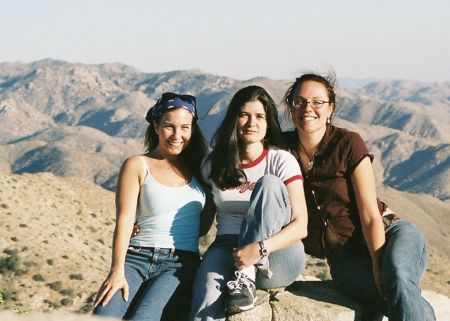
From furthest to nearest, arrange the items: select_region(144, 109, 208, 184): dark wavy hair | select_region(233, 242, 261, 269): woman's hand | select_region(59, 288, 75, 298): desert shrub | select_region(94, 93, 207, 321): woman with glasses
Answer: select_region(59, 288, 75, 298): desert shrub < select_region(144, 109, 208, 184): dark wavy hair < select_region(94, 93, 207, 321): woman with glasses < select_region(233, 242, 261, 269): woman's hand

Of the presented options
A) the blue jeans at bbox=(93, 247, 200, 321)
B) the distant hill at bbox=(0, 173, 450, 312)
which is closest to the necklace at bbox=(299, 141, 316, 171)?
the blue jeans at bbox=(93, 247, 200, 321)

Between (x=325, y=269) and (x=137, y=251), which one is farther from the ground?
(x=137, y=251)

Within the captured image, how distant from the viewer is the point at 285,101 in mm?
6484

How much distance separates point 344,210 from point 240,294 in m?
1.43

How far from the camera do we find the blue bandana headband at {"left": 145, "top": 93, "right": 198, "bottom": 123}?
6.11 metres

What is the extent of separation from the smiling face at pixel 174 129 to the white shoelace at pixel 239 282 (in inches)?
60.0

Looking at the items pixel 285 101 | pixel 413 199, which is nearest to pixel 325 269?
pixel 285 101

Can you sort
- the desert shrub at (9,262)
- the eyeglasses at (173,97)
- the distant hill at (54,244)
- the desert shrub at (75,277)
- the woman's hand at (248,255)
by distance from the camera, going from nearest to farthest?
1. the woman's hand at (248,255)
2. the eyeglasses at (173,97)
3. the distant hill at (54,244)
4. the desert shrub at (9,262)
5. the desert shrub at (75,277)

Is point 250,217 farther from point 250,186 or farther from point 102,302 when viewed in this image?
point 102,302

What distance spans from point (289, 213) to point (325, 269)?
1550 inches

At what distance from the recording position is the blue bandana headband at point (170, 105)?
611 centimetres

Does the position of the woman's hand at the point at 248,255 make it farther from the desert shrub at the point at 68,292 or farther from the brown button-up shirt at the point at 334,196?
the desert shrub at the point at 68,292

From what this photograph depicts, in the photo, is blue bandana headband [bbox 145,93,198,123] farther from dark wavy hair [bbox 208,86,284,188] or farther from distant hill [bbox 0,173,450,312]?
distant hill [bbox 0,173,450,312]

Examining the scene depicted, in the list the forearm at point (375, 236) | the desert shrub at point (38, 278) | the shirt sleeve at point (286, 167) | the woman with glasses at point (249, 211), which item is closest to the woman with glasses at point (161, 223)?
the woman with glasses at point (249, 211)
